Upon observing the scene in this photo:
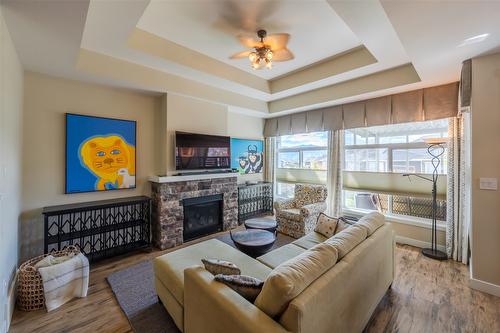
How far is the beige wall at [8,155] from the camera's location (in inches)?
71.0

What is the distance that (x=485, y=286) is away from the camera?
2.45 meters

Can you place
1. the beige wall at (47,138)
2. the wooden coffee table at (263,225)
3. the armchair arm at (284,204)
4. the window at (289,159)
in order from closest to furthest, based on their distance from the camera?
the beige wall at (47,138), the wooden coffee table at (263,225), the armchair arm at (284,204), the window at (289,159)

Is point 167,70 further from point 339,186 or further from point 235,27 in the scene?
point 339,186

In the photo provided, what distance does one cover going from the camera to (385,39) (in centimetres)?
251

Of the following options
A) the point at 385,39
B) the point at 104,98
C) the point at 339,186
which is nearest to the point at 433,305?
the point at 339,186

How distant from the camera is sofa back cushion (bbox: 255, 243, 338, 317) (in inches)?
46.0

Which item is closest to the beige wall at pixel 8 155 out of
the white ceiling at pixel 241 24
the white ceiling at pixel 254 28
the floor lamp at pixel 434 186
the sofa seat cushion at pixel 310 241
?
the white ceiling at pixel 254 28

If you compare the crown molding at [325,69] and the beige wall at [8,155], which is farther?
the crown molding at [325,69]

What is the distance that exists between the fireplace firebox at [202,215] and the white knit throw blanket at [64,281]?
1661 mm

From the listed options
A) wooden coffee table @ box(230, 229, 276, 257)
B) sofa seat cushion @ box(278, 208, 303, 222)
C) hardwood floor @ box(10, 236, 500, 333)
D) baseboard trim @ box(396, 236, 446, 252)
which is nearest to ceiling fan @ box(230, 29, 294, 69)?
wooden coffee table @ box(230, 229, 276, 257)

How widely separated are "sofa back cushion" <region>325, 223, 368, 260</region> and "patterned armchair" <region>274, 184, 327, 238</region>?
189 centimetres

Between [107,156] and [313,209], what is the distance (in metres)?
3.63

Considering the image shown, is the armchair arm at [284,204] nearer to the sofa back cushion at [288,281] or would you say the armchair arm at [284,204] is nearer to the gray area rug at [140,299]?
the gray area rug at [140,299]

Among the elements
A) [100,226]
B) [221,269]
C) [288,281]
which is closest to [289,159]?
[100,226]
